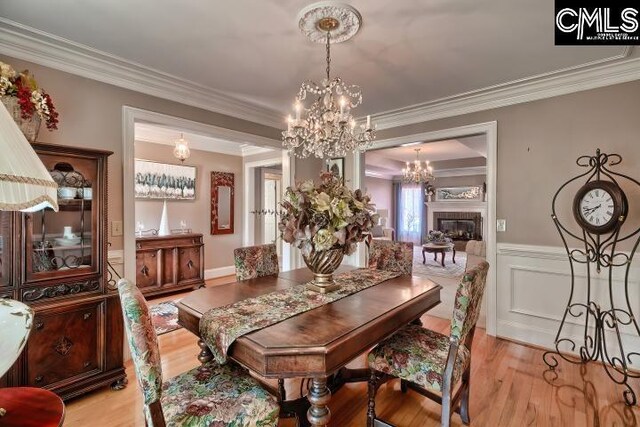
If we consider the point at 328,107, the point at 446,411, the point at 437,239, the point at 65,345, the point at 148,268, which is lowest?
the point at 446,411

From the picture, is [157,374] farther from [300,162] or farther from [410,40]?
[300,162]

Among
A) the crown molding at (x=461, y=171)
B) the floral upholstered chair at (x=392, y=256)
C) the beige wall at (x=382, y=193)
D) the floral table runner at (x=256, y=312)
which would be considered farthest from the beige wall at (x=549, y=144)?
the beige wall at (x=382, y=193)

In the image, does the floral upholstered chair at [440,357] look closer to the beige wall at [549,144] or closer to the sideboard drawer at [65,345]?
the beige wall at [549,144]

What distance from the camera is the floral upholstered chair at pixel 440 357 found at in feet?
5.06

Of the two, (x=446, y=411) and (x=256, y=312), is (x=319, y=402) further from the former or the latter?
(x=446, y=411)

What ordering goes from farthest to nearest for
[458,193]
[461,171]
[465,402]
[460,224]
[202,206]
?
[460,224]
[458,193]
[461,171]
[202,206]
[465,402]

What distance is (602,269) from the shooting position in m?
2.64

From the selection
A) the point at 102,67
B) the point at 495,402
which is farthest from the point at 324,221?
the point at 102,67

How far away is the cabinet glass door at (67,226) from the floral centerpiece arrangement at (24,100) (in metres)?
0.21

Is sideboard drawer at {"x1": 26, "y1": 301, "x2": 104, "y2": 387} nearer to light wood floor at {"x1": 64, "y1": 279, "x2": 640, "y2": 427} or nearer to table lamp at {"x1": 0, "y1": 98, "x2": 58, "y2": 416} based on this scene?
light wood floor at {"x1": 64, "y1": 279, "x2": 640, "y2": 427}

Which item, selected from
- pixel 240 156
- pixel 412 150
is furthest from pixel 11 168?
pixel 412 150

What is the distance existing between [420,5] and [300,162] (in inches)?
109

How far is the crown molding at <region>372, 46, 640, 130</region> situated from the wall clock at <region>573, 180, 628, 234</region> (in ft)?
3.22

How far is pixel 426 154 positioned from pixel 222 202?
188 inches
